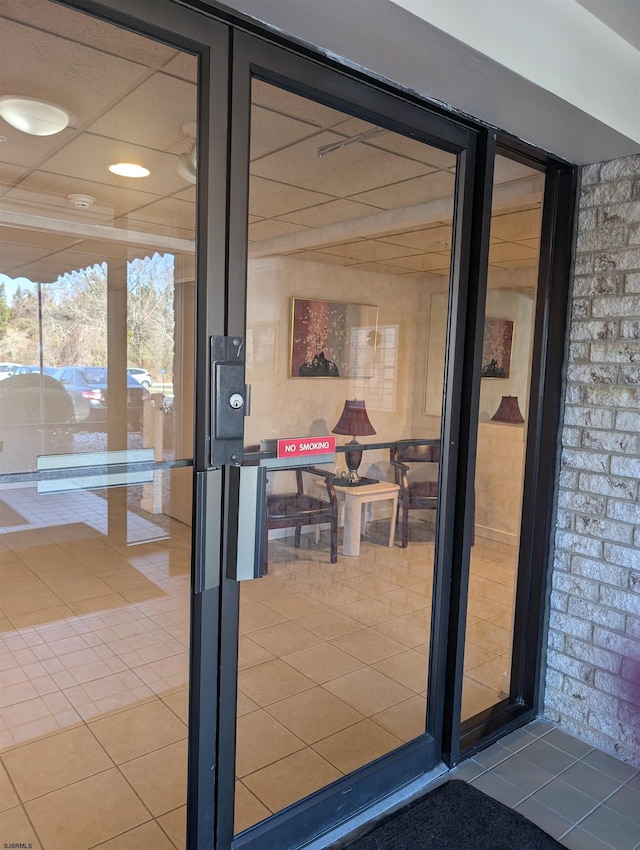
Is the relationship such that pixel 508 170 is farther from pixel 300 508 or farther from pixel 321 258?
pixel 300 508

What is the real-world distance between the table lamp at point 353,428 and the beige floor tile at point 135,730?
878 mm

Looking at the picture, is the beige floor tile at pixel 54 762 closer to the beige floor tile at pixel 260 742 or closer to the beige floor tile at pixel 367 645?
the beige floor tile at pixel 260 742

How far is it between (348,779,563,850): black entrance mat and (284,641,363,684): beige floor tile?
1.59 ft

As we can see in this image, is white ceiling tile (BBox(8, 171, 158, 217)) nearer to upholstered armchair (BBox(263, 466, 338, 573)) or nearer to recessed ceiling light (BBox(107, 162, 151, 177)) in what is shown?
recessed ceiling light (BBox(107, 162, 151, 177))

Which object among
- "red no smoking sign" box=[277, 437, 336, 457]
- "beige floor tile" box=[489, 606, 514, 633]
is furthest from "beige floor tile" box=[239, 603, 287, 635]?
"beige floor tile" box=[489, 606, 514, 633]

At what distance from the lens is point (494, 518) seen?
2350mm

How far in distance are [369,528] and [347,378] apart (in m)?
0.57

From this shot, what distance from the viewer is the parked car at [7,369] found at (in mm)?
1356

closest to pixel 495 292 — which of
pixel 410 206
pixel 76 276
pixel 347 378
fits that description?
pixel 410 206

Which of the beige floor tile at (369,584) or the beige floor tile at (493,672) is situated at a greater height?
the beige floor tile at (369,584)

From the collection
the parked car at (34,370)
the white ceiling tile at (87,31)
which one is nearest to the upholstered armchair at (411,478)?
the parked car at (34,370)

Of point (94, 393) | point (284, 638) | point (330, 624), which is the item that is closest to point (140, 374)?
point (94, 393)

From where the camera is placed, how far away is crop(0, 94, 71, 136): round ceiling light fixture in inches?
54.1

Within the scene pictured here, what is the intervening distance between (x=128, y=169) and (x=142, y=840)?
1.78m
